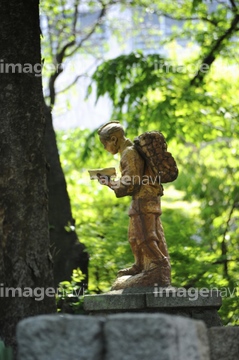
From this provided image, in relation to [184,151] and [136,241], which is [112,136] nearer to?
[136,241]

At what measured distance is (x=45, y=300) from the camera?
8867mm

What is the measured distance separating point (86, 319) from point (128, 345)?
329 millimetres

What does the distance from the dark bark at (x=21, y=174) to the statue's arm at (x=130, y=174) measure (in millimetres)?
805

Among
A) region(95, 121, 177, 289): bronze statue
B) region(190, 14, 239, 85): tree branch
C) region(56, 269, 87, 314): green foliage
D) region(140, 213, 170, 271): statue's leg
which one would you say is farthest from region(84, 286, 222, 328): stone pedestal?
region(190, 14, 239, 85): tree branch

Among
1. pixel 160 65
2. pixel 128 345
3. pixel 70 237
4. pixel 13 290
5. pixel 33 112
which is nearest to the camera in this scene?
pixel 128 345

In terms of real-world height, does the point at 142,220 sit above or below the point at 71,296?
above

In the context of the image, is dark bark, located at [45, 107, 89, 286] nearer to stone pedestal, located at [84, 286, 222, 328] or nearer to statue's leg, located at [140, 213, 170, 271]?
statue's leg, located at [140, 213, 170, 271]

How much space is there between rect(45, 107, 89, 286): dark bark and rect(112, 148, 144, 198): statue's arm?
444 cm

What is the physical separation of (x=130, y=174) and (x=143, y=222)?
1.73 ft

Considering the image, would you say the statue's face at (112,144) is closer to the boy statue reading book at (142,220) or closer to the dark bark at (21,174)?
the boy statue reading book at (142,220)

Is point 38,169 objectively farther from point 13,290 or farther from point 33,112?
point 13,290

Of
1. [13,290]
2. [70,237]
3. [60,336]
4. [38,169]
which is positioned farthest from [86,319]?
[70,237]

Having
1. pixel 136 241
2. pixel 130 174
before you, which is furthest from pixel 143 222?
pixel 130 174

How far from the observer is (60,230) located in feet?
49.2
